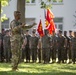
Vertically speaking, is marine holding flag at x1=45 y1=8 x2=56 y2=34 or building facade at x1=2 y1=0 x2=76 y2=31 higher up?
marine holding flag at x1=45 y1=8 x2=56 y2=34

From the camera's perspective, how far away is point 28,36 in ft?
84.1

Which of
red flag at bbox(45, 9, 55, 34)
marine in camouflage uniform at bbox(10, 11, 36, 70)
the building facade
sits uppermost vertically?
marine in camouflage uniform at bbox(10, 11, 36, 70)

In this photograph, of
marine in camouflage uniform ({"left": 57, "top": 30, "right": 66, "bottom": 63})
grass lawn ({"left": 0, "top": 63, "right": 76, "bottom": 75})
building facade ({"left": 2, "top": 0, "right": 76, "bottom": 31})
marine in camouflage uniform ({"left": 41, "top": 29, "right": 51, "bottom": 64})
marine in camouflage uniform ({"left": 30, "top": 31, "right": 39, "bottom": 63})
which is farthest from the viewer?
building facade ({"left": 2, "top": 0, "right": 76, "bottom": 31})

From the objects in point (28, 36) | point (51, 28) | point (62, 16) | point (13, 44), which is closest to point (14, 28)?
point (13, 44)

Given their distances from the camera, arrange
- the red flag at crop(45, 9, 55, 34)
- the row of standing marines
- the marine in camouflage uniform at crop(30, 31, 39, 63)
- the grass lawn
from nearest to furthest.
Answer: the grass lawn < the row of standing marines < the marine in camouflage uniform at crop(30, 31, 39, 63) < the red flag at crop(45, 9, 55, 34)

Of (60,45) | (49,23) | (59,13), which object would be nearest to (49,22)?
(49,23)

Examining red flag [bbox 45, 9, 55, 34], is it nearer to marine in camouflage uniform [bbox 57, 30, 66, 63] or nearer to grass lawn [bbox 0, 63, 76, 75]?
marine in camouflage uniform [bbox 57, 30, 66, 63]

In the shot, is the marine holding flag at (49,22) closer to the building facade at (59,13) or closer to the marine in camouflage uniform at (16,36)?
the marine in camouflage uniform at (16,36)

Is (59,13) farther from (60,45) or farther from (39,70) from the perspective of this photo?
(39,70)

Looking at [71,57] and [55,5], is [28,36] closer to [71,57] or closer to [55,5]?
[71,57]

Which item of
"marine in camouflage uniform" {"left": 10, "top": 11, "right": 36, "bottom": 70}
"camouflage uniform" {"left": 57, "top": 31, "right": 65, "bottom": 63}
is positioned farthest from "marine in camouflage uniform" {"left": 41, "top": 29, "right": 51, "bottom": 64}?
"marine in camouflage uniform" {"left": 10, "top": 11, "right": 36, "bottom": 70}

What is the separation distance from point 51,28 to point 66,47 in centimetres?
388

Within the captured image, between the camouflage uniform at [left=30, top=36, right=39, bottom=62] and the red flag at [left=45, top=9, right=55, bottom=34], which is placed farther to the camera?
the red flag at [left=45, top=9, right=55, bottom=34]

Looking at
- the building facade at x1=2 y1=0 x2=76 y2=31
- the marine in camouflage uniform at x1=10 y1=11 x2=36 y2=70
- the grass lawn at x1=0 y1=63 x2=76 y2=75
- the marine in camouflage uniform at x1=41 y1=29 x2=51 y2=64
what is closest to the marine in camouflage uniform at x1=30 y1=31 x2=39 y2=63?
the marine in camouflage uniform at x1=41 y1=29 x2=51 y2=64
